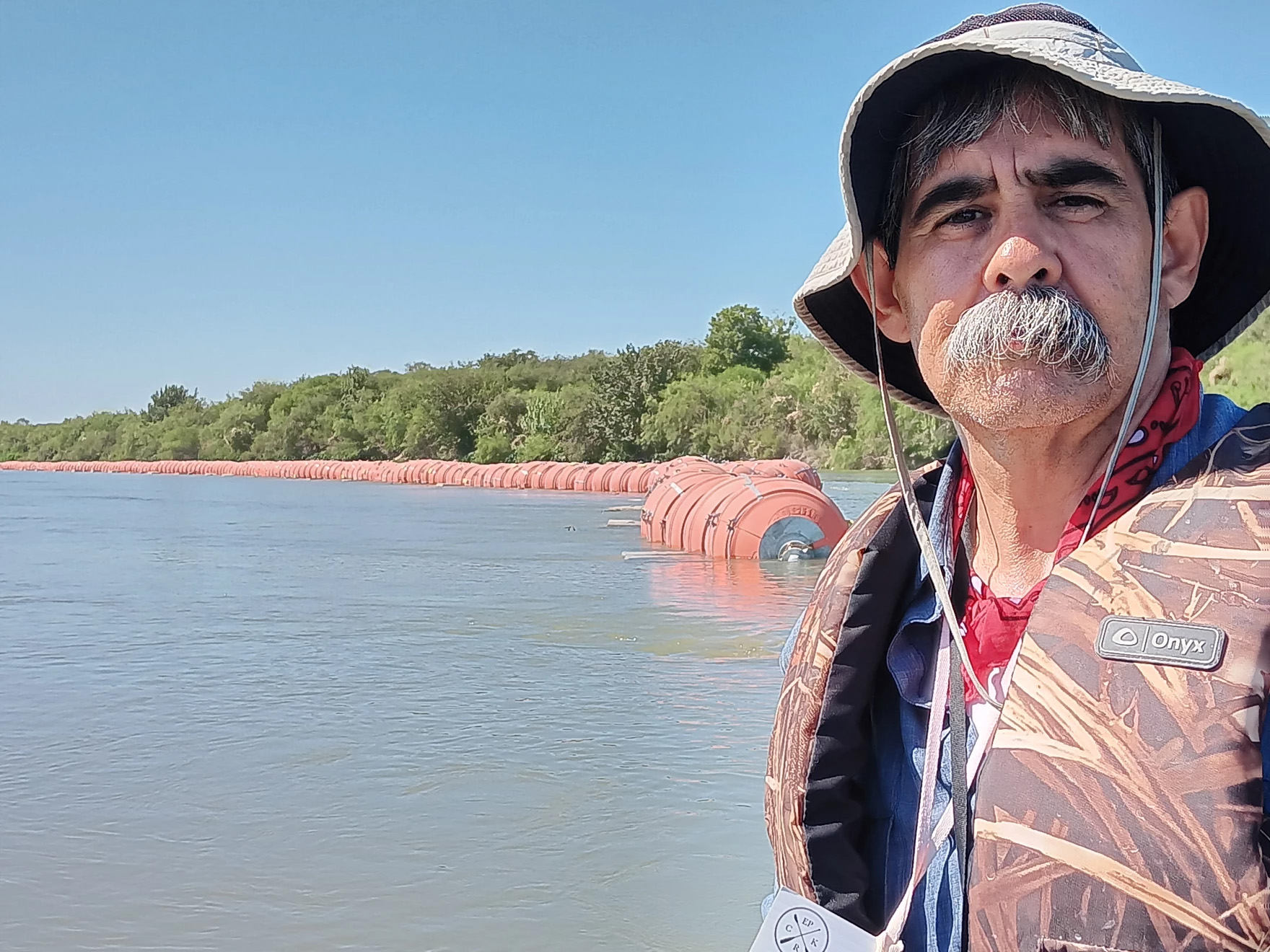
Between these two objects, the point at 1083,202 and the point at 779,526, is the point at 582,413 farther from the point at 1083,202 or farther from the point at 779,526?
the point at 1083,202

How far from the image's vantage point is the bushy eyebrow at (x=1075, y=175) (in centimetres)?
147

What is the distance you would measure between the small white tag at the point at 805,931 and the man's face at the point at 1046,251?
622mm

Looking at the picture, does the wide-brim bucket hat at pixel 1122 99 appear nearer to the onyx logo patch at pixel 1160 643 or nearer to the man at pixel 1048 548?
the man at pixel 1048 548

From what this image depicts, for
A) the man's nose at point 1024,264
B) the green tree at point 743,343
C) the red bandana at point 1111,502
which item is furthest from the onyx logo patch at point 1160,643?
the green tree at point 743,343

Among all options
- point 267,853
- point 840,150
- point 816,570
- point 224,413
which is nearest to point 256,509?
point 816,570

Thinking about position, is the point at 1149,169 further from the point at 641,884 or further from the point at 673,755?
the point at 673,755

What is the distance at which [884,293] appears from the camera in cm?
179

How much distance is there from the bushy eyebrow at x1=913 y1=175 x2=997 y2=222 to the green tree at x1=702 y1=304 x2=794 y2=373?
5249cm

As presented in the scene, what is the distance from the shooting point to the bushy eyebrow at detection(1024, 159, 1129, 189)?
1474 millimetres

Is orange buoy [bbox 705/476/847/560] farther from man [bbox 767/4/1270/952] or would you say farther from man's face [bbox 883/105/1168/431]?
man's face [bbox 883/105/1168/431]

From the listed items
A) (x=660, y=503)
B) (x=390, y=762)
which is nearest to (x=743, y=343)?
(x=660, y=503)

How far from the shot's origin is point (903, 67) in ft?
5.08

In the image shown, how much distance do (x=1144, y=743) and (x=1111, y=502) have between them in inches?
12.5

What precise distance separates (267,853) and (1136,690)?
3322mm
